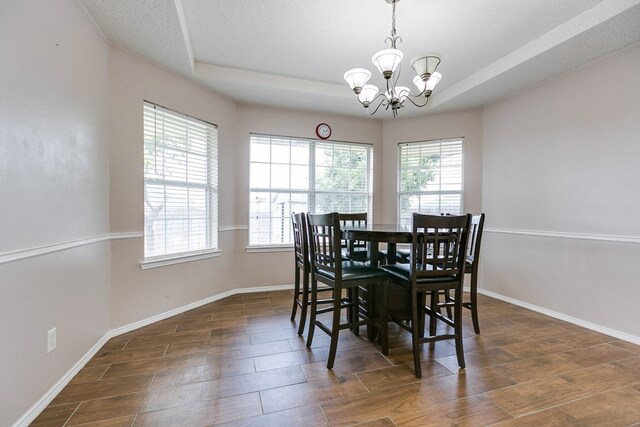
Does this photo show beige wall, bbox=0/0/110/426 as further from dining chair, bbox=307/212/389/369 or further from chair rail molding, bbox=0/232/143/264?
dining chair, bbox=307/212/389/369

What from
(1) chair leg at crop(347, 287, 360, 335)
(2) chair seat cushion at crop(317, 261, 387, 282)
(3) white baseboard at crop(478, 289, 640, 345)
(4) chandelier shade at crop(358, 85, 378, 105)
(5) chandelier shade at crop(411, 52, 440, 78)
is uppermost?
(5) chandelier shade at crop(411, 52, 440, 78)

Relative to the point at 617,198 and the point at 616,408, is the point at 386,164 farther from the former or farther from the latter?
the point at 616,408

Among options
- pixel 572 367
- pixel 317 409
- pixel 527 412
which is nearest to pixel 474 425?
pixel 527 412

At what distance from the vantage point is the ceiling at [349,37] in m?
2.11

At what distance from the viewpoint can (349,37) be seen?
253 cm

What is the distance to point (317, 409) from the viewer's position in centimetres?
152

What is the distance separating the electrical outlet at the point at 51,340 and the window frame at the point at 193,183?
97 cm

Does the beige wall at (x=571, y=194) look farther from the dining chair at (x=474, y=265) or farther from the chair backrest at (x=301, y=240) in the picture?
the chair backrest at (x=301, y=240)

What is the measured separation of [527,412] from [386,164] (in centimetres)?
332

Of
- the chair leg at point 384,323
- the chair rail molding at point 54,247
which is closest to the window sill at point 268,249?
the chair rail molding at point 54,247

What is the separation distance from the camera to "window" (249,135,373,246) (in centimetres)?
383

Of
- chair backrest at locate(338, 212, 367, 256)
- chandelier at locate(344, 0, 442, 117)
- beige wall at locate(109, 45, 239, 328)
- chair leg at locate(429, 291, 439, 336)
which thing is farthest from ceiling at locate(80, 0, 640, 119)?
chair leg at locate(429, 291, 439, 336)

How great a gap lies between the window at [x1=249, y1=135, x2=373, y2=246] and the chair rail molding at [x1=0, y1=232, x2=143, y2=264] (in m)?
1.61

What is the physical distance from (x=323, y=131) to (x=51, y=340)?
3438mm
